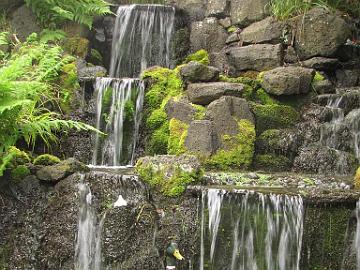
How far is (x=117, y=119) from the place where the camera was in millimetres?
8289

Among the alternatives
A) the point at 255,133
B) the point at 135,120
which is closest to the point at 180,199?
the point at 255,133

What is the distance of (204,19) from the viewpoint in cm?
1070

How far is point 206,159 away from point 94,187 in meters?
1.69

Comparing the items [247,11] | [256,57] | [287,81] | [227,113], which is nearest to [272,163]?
[227,113]

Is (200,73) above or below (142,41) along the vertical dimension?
below

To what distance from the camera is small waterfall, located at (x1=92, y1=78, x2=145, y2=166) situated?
26.9ft

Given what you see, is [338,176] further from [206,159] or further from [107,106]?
[107,106]

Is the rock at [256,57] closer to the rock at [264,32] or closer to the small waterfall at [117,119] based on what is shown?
the rock at [264,32]

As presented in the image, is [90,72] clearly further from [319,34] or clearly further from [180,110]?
[319,34]

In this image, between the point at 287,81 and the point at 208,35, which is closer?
the point at 287,81

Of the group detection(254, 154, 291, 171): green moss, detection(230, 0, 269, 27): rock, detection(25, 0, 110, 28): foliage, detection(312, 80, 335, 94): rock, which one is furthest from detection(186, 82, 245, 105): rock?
detection(25, 0, 110, 28): foliage

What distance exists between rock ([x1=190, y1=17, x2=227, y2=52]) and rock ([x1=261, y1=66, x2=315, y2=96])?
2.47 metres

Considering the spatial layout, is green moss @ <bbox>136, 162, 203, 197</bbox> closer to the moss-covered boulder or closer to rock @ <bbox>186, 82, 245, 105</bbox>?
the moss-covered boulder

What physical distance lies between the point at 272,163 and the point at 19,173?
11.4 feet
